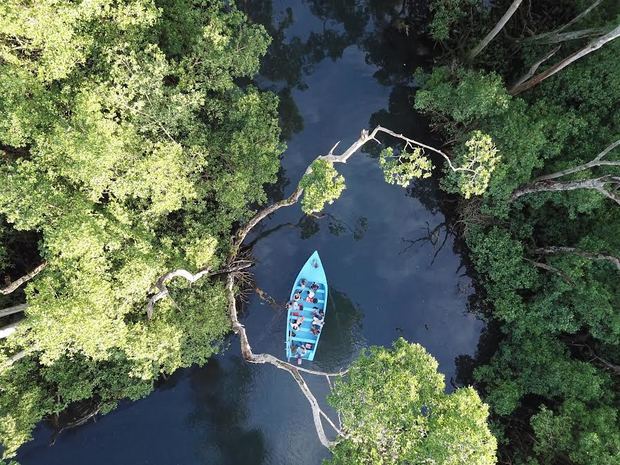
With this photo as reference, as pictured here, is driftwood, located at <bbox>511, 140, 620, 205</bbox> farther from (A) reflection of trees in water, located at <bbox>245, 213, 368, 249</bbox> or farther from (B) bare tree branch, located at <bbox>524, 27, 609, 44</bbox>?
(A) reflection of trees in water, located at <bbox>245, 213, 368, 249</bbox>

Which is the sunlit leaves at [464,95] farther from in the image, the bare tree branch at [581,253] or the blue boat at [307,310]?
the blue boat at [307,310]

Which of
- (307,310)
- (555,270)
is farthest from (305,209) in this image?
(555,270)

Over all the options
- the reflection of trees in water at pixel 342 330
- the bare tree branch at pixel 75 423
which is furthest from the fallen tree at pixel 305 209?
the bare tree branch at pixel 75 423

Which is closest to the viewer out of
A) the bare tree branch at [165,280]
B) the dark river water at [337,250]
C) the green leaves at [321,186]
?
the green leaves at [321,186]

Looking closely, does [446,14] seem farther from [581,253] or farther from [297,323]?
[297,323]

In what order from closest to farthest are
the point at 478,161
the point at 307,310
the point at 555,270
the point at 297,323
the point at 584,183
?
1. the point at 584,183
2. the point at 478,161
3. the point at 555,270
4. the point at 297,323
5. the point at 307,310

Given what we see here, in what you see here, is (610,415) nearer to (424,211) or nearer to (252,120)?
(424,211)

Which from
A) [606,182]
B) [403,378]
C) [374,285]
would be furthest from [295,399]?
[606,182]
